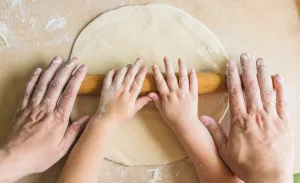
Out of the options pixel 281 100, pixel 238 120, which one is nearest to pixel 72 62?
pixel 238 120

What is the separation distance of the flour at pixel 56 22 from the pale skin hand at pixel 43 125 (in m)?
0.16

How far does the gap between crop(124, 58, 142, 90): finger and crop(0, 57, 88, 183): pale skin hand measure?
0.15 m

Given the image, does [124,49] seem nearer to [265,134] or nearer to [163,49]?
[163,49]

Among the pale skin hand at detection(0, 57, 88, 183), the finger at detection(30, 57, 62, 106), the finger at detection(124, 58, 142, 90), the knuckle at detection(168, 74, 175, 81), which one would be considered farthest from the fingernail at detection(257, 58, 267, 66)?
the finger at detection(30, 57, 62, 106)

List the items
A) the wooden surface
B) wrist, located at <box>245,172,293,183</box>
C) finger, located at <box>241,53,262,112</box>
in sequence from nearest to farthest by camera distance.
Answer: wrist, located at <box>245,172,293,183</box>
finger, located at <box>241,53,262,112</box>
the wooden surface

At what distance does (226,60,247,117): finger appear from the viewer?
1.22 metres

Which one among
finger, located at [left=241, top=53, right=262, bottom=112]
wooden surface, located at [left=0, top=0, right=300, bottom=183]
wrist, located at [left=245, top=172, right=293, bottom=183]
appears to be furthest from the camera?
wooden surface, located at [left=0, top=0, right=300, bottom=183]

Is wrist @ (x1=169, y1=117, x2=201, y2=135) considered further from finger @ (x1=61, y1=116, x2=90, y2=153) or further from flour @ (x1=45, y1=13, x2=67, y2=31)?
flour @ (x1=45, y1=13, x2=67, y2=31)

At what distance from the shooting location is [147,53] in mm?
1321

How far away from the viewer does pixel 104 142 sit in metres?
1.19

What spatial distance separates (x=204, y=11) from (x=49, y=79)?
2.07ft

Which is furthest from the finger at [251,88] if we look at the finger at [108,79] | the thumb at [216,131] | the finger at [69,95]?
the finger at [69,95]

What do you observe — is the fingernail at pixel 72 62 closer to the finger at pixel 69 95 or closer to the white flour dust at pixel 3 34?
the finger at pixel 69 95

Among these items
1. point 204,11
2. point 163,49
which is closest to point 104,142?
point 163,49
